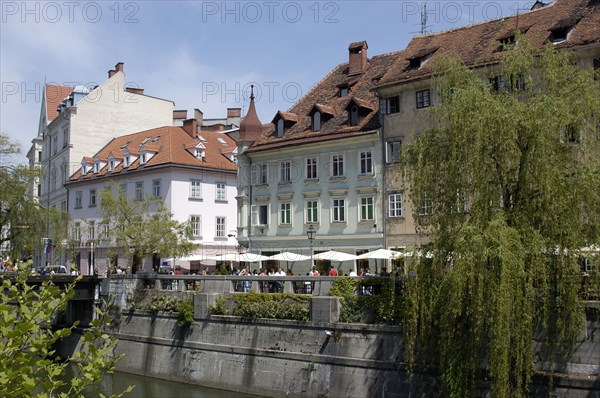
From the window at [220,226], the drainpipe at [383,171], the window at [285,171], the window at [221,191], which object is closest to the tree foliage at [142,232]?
the window at [285,171]

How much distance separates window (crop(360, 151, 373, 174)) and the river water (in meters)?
15.4

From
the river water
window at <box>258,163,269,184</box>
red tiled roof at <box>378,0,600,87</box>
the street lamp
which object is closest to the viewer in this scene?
the river water

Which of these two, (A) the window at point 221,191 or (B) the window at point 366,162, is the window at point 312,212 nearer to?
(B) the window at point 366,162

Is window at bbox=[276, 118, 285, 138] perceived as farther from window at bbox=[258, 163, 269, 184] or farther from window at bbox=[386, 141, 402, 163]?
window at bbox=[386, 141, 402, 163]

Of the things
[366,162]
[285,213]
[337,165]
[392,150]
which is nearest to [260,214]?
[285,213]

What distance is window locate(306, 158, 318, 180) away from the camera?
135 feet

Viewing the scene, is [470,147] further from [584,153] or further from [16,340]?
[16,340]

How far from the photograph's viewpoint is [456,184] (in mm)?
19562

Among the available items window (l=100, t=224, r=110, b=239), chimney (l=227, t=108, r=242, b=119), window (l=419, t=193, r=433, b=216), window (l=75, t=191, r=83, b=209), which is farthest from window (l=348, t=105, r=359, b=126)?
chimney (l=227, t=108, r=242, b=119)

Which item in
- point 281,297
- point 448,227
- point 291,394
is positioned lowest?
point 291,394

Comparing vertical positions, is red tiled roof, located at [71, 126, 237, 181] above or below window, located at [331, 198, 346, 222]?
above

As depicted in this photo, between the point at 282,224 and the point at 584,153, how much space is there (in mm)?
25257

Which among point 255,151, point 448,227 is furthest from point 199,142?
point 448,227

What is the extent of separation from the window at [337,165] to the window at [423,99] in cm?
575
